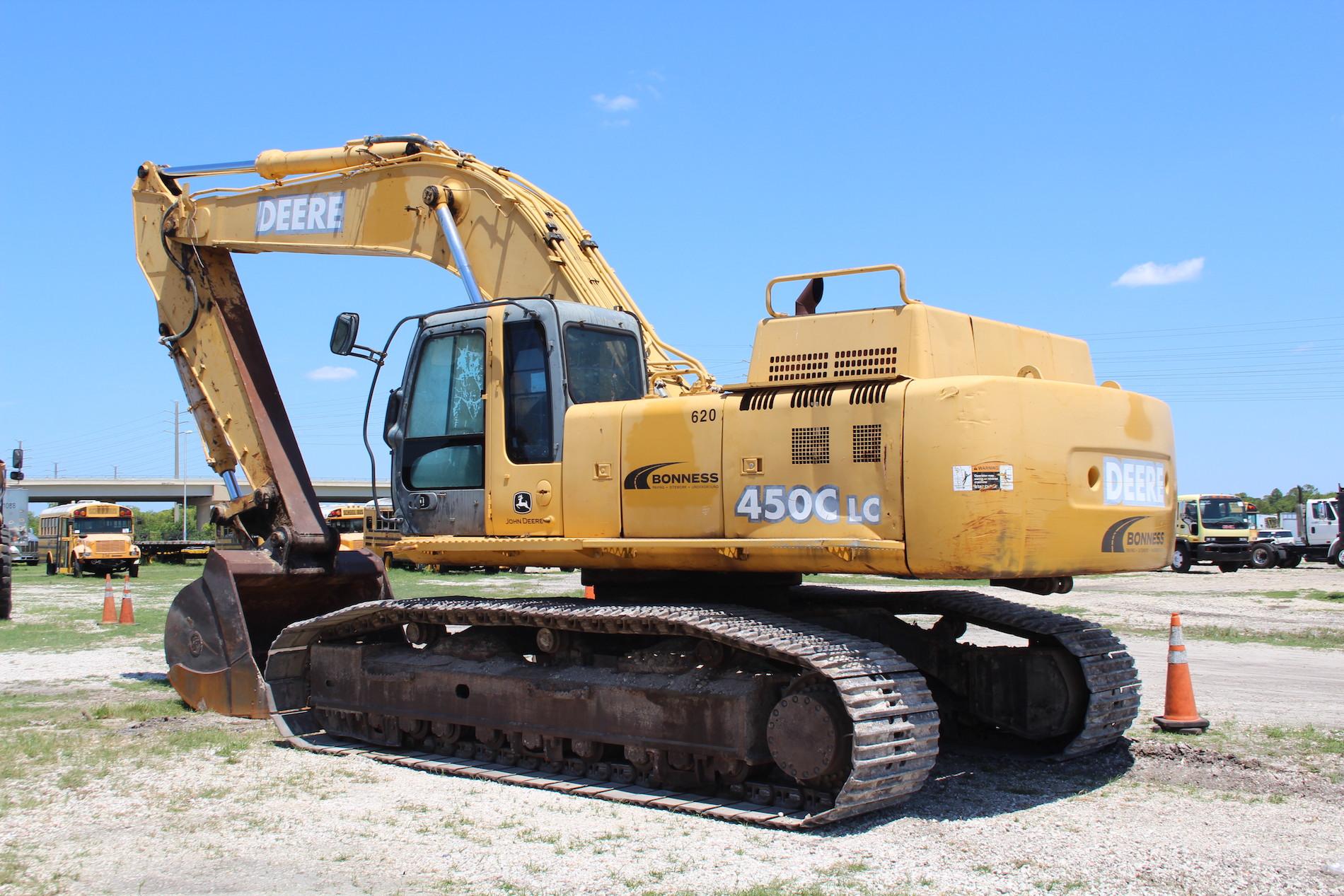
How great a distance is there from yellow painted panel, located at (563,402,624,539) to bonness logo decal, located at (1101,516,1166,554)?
2.96 meters

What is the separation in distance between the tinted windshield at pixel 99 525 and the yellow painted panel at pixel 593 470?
3975 cm

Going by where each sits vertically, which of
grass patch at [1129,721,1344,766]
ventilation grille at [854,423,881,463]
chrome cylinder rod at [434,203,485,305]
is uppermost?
chrome cylinder rod at [434,203,485,305]

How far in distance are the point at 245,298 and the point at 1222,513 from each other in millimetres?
32435

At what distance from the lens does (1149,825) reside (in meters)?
6.66

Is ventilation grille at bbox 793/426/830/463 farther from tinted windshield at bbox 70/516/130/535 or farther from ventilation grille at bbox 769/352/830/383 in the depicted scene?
tinted windshield at bbox 70/516/130/535

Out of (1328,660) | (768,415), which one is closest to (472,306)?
(768,415)

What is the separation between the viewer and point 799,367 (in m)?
7.42

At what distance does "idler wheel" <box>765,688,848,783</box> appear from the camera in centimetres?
673

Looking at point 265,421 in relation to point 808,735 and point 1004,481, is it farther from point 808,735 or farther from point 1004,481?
point 1004,481

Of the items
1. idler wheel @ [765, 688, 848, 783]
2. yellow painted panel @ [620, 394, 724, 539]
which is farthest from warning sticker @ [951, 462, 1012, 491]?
yellow painted panel @ [620, 394, 724, 539]

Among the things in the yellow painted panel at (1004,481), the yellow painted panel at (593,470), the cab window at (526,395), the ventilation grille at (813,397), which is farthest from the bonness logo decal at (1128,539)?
the cab window at (526,395)

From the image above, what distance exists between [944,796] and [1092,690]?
53.3 inches

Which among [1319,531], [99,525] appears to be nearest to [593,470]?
[1319,531]

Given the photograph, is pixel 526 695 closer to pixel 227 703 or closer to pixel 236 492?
pixel 227 703
